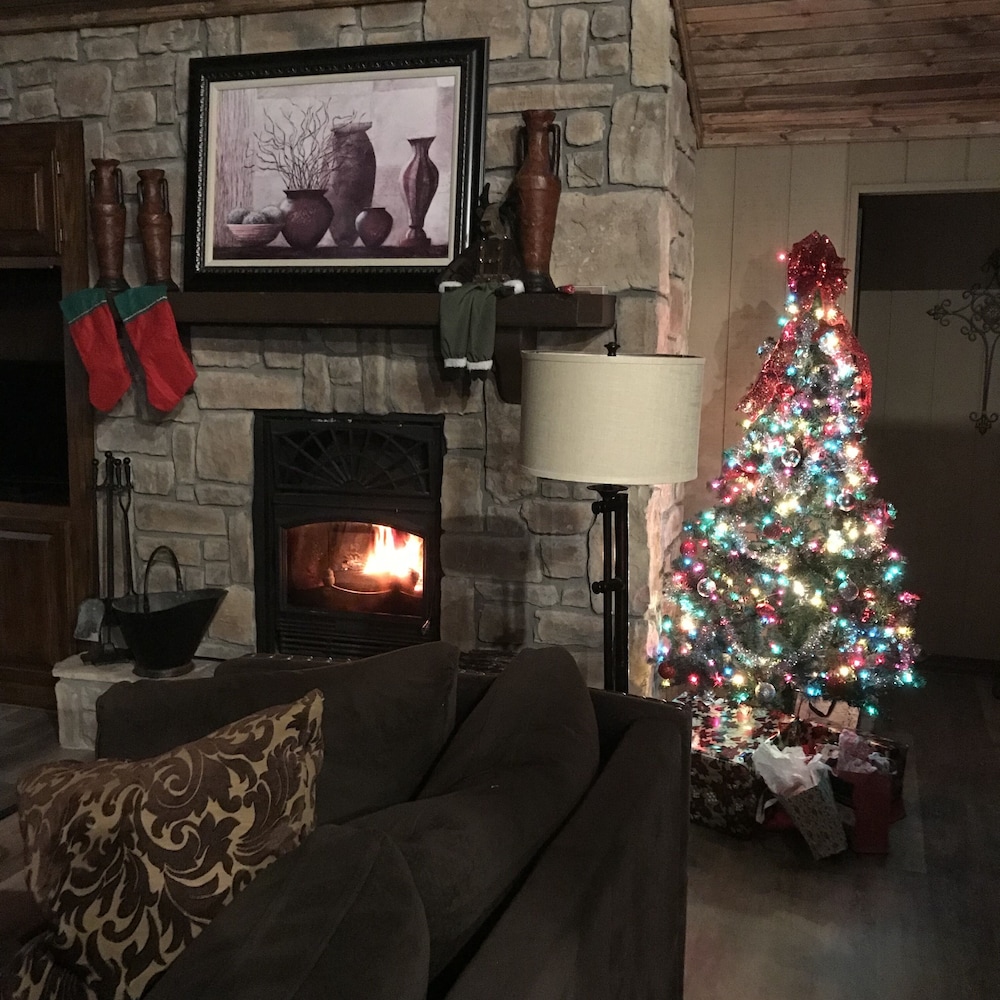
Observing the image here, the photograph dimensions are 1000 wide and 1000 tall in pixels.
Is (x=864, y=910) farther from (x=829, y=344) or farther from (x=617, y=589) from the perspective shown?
(x=829, y=344)

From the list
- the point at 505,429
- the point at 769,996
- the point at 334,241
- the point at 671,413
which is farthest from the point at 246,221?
the point at 769,996

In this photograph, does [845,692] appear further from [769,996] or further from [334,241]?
[334,241]

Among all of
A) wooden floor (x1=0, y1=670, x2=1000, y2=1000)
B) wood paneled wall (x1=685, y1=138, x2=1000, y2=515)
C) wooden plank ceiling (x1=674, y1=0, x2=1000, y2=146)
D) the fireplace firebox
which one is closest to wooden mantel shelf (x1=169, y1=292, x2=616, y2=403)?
the fireplace firebox

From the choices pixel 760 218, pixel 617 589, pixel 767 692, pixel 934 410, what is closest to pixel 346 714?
pixel 617 589

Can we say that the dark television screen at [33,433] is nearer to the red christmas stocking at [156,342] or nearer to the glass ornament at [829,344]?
the red christmas stocking at [156,342]

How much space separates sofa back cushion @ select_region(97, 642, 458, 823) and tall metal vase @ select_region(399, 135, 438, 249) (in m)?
1.83

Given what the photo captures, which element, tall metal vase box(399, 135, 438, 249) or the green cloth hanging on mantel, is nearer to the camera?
the green cloth hanging on mantel

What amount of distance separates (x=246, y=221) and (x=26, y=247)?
2.87 ft

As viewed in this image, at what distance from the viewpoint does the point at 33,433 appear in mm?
4043

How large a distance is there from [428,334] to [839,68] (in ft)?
5.50

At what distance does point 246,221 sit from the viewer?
11.5 feet

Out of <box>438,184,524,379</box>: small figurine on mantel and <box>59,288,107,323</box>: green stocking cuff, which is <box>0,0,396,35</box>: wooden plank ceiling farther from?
<box>59,288,107,323</box>: green stocking cuff

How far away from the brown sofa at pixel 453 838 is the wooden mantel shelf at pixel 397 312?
1.38 metres

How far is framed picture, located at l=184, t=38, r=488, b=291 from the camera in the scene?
129 inches
